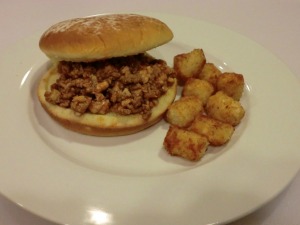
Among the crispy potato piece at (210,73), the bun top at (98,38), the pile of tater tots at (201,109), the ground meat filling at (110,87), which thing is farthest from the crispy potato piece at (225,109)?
the bun top at (98,38)

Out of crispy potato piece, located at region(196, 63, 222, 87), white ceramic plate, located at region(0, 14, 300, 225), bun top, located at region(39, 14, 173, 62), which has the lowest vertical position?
white ceramic plate, located at region(0, 14, 300, 225)

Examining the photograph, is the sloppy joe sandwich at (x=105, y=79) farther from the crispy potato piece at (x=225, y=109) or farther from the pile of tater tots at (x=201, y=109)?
the crispy potato piece at (x=225, y=109)

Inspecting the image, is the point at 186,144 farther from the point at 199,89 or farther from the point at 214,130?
the point at 199,89

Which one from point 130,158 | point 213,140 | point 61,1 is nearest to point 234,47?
point 213,140

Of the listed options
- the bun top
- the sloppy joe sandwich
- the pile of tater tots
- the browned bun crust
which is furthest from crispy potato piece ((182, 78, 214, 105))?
the bun top

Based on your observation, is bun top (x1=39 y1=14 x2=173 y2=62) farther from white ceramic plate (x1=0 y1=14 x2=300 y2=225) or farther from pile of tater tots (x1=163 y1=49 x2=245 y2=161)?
white ceramic plate (x1=0 y1=14 x2=300 y2=225)

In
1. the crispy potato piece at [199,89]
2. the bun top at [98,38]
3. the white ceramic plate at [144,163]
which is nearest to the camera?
the white ceramic plate at [144,163]

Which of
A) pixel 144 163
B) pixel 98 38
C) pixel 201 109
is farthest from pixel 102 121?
pixel 201 109
